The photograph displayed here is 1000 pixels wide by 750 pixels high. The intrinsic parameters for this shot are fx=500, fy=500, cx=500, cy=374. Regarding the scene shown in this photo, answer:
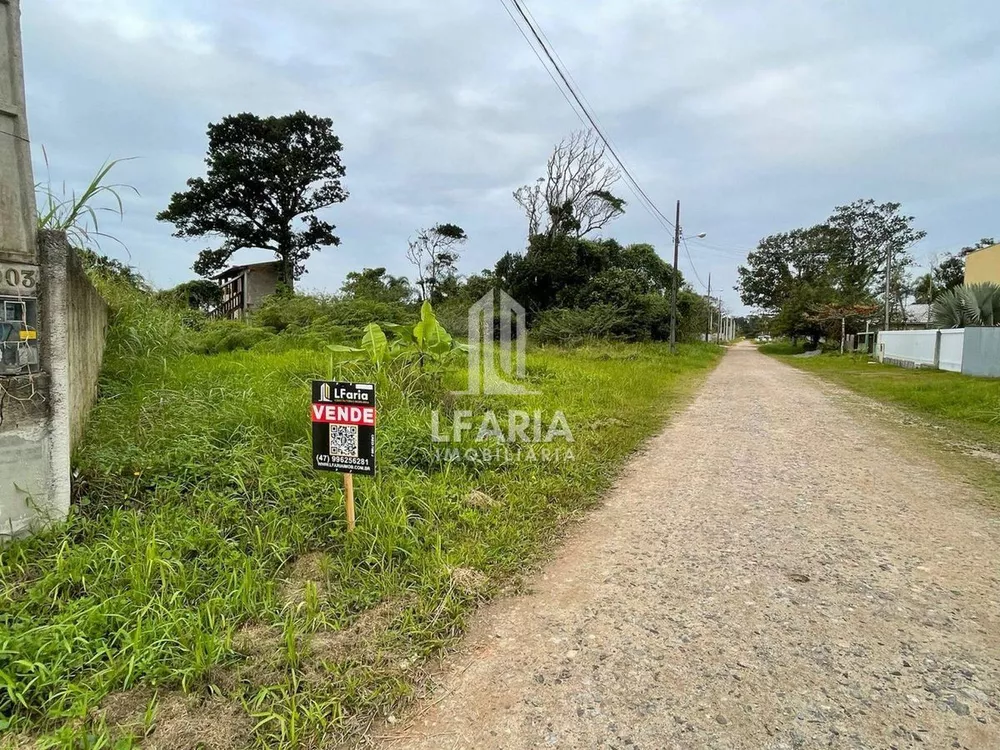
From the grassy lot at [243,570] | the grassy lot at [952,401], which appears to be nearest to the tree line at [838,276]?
the grassy lot at [952,401]

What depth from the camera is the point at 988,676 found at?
6.49 feet

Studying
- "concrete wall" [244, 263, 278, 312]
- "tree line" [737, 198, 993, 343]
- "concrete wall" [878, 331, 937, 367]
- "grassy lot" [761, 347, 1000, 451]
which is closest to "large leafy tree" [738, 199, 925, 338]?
"tree line" [737, 198, 993, 343]

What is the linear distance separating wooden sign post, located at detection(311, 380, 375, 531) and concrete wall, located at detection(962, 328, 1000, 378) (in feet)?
52.0

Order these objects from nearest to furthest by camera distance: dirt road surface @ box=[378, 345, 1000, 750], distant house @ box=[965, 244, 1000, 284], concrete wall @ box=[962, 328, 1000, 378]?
dirt road surface @ box=[378, 345, 1000, 750]
concrete wall @ box=[962, 328, 1000, 378]
distant house @ box=[965, 244, 1000, 284]

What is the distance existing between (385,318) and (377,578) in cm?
1202

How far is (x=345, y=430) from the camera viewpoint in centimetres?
294

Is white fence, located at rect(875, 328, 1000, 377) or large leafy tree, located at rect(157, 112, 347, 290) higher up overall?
large leafy tree, located at rect(157, 112, 347, 290)

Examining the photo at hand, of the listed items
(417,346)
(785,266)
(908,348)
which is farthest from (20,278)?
(785,266)

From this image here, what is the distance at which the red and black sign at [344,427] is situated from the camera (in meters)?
2.89

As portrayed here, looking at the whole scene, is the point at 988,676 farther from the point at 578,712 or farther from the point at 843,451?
the point at 843,451

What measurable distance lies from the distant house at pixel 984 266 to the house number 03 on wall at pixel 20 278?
27.0 m

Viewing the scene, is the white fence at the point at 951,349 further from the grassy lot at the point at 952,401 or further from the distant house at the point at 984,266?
the distant house at the point at 984,266

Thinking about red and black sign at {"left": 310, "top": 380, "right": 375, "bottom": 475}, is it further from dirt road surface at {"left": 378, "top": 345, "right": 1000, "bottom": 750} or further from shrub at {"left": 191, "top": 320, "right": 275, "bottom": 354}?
shrub at {"left": 191, "top": 320, "right": 275, "bottom": 354}

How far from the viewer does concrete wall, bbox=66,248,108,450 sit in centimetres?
340
